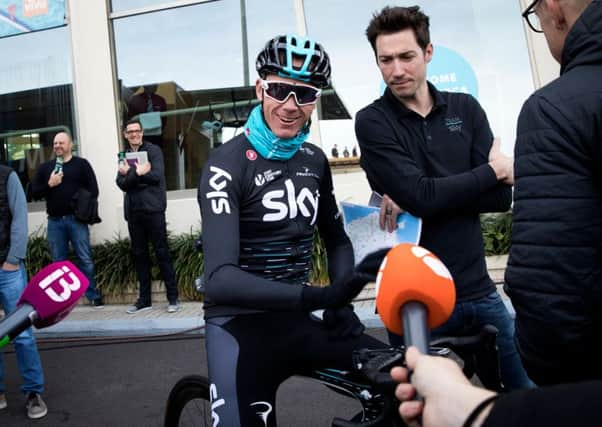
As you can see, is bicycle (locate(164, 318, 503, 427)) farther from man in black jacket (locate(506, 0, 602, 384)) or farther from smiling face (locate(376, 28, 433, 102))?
smiling face (locate(376, 28, 433, 102))

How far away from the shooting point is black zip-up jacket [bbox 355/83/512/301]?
2.12 meters

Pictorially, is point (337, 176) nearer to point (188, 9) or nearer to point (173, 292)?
point (173, 292)

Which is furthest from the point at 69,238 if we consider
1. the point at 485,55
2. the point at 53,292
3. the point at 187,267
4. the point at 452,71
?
the point at 485,55

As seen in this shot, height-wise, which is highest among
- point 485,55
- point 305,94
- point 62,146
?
point 485,55

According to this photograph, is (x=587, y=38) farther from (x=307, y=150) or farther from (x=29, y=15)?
(x=29, y=15)

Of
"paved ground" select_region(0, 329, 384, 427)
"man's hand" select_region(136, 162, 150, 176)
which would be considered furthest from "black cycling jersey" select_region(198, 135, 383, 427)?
"man's hand" select_region(136, 162, 150, 176)

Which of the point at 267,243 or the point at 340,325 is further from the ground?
the point at 267,243

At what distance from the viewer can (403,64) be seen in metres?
2.27

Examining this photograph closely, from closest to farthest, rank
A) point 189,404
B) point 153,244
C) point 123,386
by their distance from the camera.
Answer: point 189,404 < point 123,386 < point 153,244

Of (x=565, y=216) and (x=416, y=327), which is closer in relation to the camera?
(x=416, y=327)

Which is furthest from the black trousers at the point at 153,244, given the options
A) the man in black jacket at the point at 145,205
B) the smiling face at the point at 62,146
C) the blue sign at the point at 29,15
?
the blue sign at the point at 29,15

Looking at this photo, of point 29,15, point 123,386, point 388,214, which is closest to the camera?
point 388,214

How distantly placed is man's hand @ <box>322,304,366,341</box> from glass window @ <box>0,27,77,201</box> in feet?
28.8

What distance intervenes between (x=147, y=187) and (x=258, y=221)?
17.2 ft
